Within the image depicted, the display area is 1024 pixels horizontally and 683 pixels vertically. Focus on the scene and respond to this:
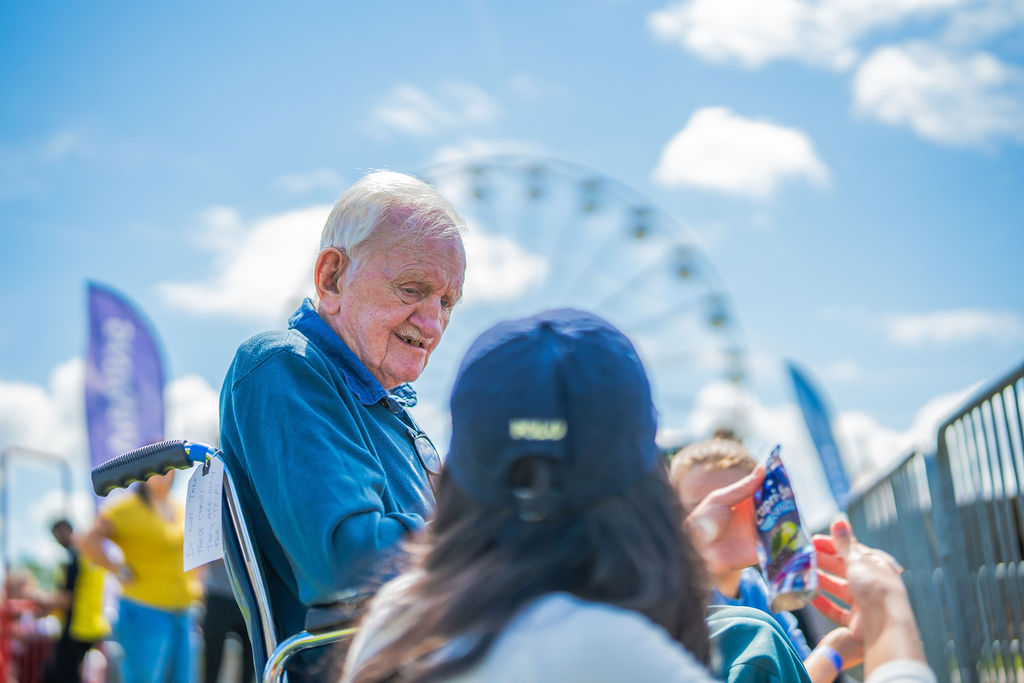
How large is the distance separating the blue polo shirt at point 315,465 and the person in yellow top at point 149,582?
314 cm

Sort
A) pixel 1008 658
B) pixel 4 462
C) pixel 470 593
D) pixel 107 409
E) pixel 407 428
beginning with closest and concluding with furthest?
1. pixel 470 593
2. pixel 407 428
3. pixel 1008 658
4. pixel 4 462
5. pixel 107 409

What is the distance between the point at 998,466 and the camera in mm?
2617

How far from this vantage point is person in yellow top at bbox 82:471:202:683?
4.46 m

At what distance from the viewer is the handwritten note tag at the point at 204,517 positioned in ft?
4.58

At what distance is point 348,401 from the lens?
160 centimetres

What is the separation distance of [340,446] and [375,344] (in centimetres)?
40

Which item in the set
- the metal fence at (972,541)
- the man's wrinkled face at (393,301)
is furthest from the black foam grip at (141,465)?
the metal fence at (972,541)

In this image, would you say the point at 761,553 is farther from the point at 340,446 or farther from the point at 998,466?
the point at 998,466

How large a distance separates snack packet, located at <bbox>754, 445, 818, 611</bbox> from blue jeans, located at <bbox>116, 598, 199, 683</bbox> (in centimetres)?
369

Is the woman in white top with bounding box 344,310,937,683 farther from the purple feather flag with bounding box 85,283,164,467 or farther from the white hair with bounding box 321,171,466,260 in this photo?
the purple feather flag with bounding box 85,283,164,467

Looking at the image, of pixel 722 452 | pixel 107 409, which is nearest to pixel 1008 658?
pixel 722 452

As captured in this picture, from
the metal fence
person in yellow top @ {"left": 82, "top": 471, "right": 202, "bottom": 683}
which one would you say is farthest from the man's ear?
person in yellow top @ {"left": 82, "top": 471, "right": 202, "bottom": 683}

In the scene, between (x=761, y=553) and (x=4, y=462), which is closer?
(x=761, y=553)

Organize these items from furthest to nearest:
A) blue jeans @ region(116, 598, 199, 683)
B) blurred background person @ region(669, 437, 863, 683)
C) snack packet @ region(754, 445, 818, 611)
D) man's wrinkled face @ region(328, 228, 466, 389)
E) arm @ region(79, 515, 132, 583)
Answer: arm @ region(79, 515, 132, 583)
blue jeans @ region(116, 598, 199, 683)
man's wrinkled face @ region(328, 228, 466, 389)
blurred background person @ region(669, 437, 863, 683)
snack packet @ region(754, 445, 818, 611)
